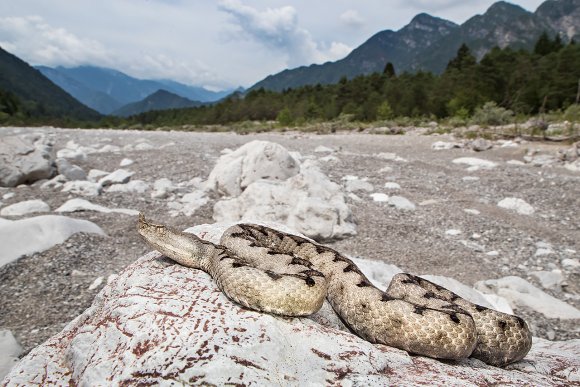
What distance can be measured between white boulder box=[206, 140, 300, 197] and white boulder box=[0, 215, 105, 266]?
17.0 feet

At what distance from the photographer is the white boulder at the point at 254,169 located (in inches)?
551

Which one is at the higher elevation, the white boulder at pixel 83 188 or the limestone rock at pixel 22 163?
the limestone rock at pixel 22 163

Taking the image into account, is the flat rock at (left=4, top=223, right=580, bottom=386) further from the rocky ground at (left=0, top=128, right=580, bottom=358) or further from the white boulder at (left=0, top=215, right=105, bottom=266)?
the white boulder at (left=0, top=215, right=105, bottom=266)

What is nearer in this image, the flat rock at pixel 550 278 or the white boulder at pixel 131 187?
the flat rock at pixel 550 278

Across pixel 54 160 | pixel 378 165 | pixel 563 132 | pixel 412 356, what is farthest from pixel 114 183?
pixel 563 132

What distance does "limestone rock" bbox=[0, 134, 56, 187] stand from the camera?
1559cm

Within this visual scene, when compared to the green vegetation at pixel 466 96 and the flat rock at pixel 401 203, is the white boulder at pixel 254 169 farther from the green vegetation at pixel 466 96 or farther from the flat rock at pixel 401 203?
the green vegetation at pixel 466 96

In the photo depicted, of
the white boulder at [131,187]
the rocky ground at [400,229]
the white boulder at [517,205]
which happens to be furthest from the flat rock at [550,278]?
the white boulder at [131,187]

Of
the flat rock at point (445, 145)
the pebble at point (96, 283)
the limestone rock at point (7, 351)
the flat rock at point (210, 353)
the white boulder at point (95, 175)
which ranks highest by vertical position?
the flat rock at point (210, 353)

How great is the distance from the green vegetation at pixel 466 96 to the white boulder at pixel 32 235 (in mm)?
32848

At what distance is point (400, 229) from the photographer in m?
12.3

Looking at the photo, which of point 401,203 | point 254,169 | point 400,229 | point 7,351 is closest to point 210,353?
point 7,351

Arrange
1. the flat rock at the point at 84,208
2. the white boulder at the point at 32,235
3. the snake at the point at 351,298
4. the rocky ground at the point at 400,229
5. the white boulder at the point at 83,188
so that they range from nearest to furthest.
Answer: the snake at the point at 351,298 < the rocky ground at the point at 400,229 < the white boulder at the point at 32,235 < the flat rock at the point at 84,208 < the white boulder at the point at 83,188

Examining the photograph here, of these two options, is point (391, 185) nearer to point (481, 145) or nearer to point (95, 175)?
point (481, 145)
